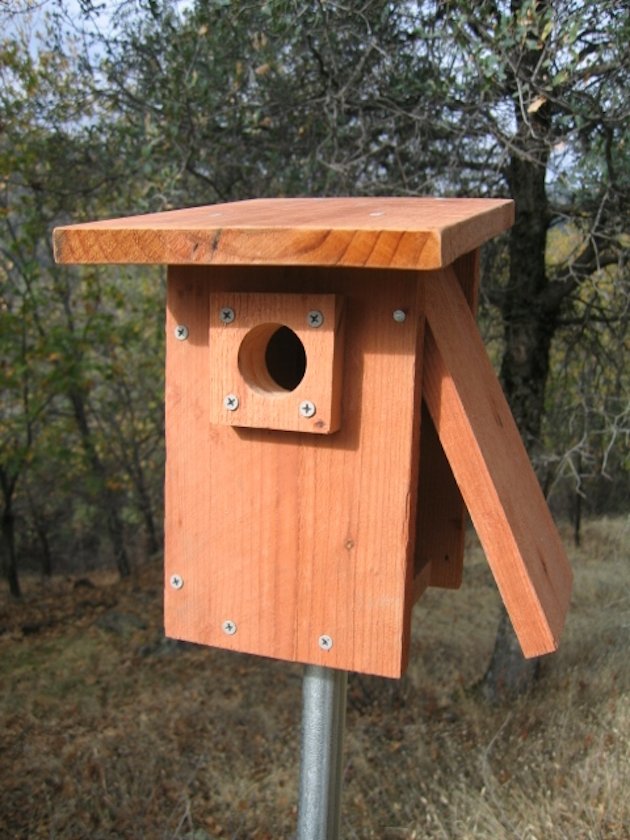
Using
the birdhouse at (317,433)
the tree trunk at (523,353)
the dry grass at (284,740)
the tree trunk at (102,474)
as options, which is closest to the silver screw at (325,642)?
the birdhouse at (317,433)

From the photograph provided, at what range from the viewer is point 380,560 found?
1555mm

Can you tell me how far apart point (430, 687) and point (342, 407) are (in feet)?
15.0

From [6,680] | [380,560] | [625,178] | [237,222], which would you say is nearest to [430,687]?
[6,680]

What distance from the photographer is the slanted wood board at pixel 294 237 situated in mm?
1278

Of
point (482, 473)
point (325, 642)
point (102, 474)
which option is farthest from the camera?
point (102, 474)

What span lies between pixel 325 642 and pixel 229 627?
214 millimetres

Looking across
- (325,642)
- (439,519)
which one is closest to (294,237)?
(325,642)

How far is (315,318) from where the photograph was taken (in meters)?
1.50

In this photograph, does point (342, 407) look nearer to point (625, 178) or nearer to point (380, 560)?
point (380, 560)

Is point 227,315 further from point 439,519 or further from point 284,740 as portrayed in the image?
point 284,740

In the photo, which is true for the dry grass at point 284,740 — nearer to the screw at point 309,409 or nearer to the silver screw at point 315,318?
the screw at point 309,409

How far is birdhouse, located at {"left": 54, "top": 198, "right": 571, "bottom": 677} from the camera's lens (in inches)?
58.4

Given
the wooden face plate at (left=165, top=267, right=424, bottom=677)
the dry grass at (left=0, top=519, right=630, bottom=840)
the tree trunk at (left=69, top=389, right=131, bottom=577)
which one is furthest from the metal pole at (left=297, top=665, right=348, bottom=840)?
the tree trunk at (left=69, top=389, right=131, bottom=577)

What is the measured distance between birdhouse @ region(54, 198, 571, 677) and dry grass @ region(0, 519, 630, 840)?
202cm
